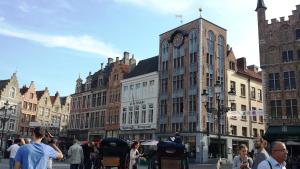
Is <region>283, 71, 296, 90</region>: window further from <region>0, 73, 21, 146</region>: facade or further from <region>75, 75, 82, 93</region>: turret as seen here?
<region>0, 73, 21, 146</region>: facade

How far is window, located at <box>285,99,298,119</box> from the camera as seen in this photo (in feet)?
101

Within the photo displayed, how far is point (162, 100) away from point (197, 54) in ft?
24.8

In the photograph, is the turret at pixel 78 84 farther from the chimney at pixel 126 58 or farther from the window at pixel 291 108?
the window at pixel 291 108

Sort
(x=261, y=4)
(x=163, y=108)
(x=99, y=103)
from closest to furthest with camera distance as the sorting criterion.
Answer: (x=261, y=4) → (x=163, y=108) → (x=99, y=103)

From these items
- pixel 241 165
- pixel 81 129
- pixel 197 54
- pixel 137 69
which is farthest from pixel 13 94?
pixel 241 165

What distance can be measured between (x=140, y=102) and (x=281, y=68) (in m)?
19.3

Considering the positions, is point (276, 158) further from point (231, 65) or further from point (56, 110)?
point (56, 110)

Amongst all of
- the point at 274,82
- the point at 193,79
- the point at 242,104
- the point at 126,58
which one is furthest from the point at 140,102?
the point at 274,82

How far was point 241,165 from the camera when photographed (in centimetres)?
806

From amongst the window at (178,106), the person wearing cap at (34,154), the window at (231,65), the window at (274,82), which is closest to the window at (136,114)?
the window at (178,106)

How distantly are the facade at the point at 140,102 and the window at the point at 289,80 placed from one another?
54.2 feet

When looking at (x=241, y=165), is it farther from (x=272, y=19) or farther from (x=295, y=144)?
(x=272, y=19)

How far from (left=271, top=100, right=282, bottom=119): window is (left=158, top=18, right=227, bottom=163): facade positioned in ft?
24.5

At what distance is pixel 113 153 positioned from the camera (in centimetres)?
1350
